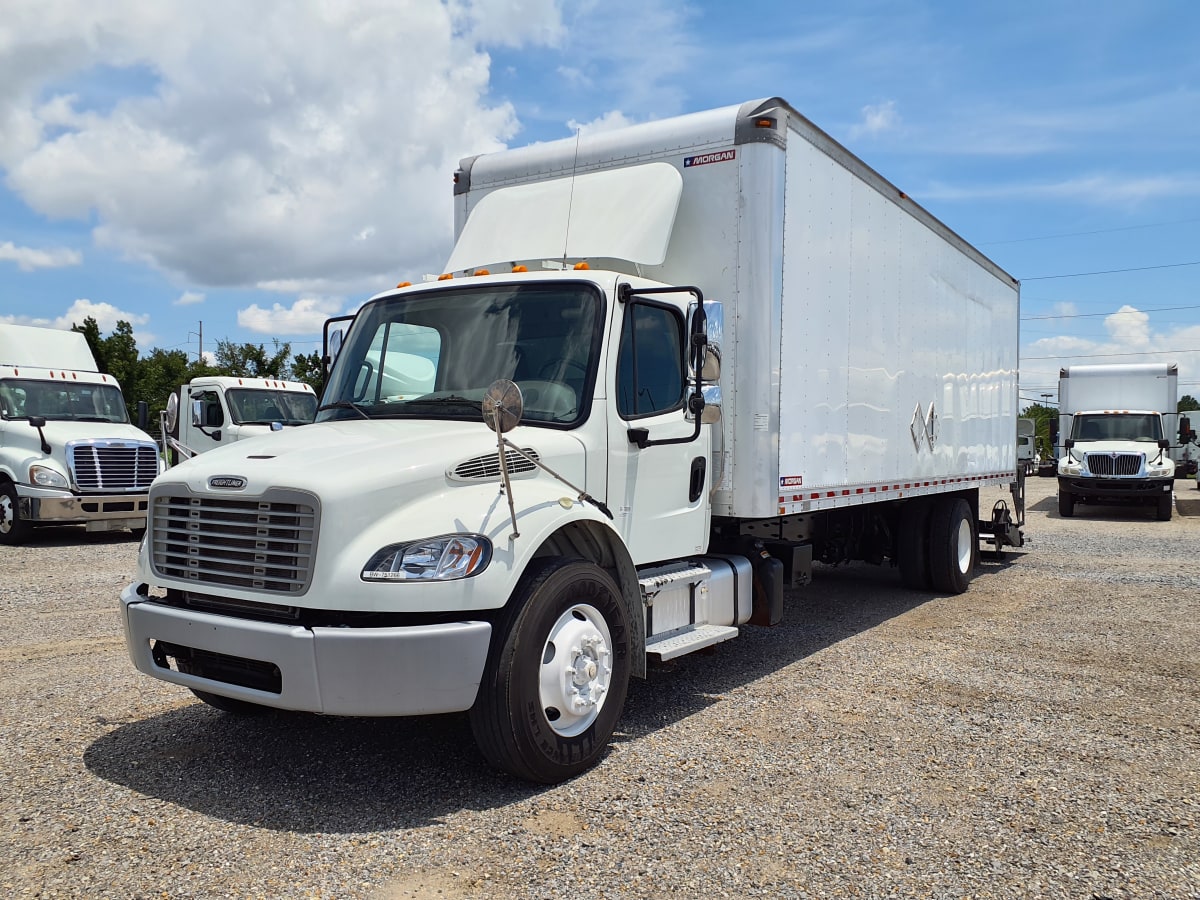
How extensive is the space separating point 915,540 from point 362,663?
7693 millimetres

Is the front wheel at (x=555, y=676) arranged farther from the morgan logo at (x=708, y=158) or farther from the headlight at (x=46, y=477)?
the headlight at (x=46, y=477)

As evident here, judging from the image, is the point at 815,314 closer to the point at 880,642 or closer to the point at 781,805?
the point at 880,642

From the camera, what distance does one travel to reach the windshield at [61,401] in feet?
47.5

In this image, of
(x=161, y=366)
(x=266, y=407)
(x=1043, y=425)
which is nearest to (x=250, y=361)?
(x=161, y=366)

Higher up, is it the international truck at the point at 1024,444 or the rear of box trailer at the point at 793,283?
the rear of box trailer at the point at 793,283

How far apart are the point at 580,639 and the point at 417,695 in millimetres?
898

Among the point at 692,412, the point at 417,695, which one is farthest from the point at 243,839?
the point at 692,412

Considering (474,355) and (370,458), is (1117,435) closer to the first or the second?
(474,355)

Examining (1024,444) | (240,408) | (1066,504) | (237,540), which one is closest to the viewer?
(237,540)

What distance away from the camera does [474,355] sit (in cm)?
543

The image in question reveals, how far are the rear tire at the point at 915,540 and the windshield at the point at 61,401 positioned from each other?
11.9 m

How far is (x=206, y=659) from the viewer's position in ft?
14.8

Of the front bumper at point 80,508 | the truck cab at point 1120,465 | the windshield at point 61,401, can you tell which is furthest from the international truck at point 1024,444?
the windshield at point 61,401

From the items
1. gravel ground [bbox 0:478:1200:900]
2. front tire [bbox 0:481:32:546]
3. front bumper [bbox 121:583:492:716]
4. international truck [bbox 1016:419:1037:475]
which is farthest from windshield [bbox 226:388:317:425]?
front bumper [bbox 121:583:492:716]
